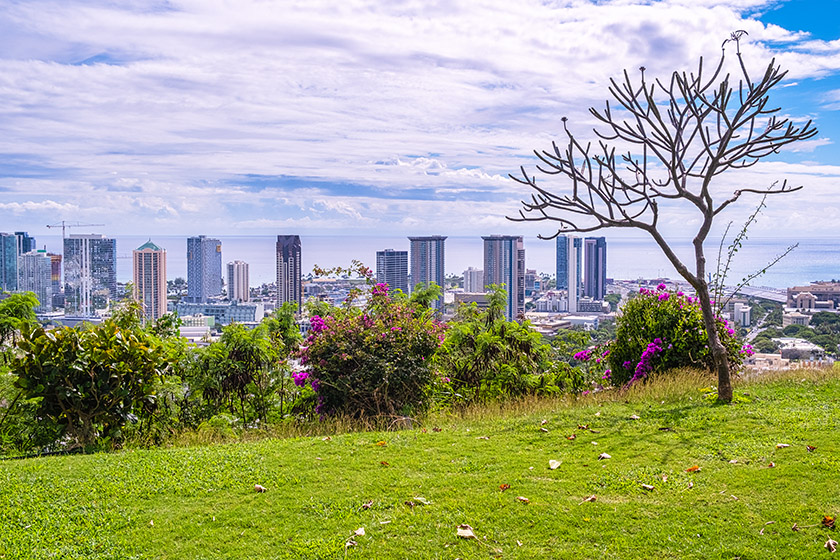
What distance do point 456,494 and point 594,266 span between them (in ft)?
88.8

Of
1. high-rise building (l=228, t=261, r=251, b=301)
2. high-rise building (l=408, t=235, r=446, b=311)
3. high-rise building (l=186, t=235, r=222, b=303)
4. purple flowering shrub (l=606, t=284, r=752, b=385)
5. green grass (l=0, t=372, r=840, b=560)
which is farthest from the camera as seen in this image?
high-rise building (l=186, t=235, r=222, b=303)

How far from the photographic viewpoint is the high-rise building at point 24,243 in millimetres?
27422

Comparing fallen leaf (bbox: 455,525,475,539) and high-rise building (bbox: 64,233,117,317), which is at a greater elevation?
high-rise building (bbox: 64,233,117,317)

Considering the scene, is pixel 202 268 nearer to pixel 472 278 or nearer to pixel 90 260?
pixel 90 260

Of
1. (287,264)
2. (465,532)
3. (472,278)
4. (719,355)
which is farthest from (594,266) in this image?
(465,532)

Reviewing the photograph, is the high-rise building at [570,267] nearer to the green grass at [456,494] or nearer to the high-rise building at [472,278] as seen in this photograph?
the high-rise building at [472,278]

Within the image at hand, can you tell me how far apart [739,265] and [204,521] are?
937 cm

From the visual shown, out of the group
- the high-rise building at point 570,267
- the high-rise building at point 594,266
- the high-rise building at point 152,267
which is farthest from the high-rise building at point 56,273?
the high-rise building at point 594,266

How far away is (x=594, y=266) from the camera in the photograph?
30.6 meters

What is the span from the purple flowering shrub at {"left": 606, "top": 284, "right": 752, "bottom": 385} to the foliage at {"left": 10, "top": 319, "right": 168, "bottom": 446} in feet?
23.1

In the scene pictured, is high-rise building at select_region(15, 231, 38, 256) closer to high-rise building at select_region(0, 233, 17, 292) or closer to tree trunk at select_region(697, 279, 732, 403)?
high-rise building at select_region(0, 233, 17, 292)

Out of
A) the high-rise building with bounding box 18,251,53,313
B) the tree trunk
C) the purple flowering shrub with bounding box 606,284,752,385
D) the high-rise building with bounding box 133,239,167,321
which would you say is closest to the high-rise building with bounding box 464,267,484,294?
the high-rise building with bounding box 133,239,167,321

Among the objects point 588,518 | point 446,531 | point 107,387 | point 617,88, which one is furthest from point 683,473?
point 107,387

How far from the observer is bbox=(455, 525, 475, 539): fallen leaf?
412 cm
